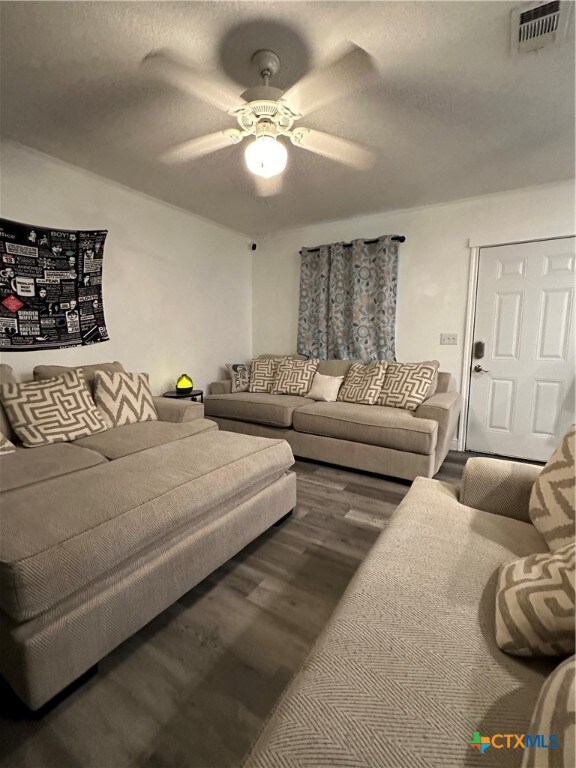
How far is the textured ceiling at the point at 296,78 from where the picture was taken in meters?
1.40

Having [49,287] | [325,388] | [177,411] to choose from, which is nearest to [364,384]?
[325,388]

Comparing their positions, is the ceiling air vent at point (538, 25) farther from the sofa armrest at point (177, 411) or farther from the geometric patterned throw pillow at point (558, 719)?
the sofa armrest at point (177, 411)

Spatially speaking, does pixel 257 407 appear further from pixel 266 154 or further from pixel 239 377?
pixel 266 154

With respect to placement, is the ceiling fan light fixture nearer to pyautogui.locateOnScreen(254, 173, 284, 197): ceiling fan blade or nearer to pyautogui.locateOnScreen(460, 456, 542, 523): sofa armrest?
pyautogui.locateOnScreen(254, 173, 284, 197): ceiling fan blade

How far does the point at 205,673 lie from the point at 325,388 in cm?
254

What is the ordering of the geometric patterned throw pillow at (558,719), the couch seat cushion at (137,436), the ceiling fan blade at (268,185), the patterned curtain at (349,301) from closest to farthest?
the geometric patterned throw pillow at (558,719) → the couch seat cushion at (137,436) → the ceiling fan blade at (268,185) → the patterned curtain at (349,301)

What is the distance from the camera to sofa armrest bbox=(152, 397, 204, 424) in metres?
2.61

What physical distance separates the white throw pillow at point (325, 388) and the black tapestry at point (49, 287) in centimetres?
194

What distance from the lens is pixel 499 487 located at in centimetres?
138

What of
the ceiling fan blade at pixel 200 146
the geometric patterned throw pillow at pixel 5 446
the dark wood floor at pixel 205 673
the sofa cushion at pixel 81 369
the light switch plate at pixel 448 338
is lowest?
the dark wood floor at pixel 205 673

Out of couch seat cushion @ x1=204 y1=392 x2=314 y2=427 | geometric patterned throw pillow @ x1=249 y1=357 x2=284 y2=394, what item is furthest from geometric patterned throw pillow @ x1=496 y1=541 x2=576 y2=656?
geometric patterned throw pillow @ x1=249 y1=357 x2=284 y2=394

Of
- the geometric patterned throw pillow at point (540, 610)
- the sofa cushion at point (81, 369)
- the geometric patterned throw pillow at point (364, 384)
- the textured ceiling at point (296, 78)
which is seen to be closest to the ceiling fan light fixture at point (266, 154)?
the textured ceiling at point (296, 78)

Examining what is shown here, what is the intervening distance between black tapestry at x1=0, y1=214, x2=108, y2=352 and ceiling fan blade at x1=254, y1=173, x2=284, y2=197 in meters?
1.31

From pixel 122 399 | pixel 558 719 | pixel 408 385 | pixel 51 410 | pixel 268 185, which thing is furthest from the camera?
pixel 408 385
